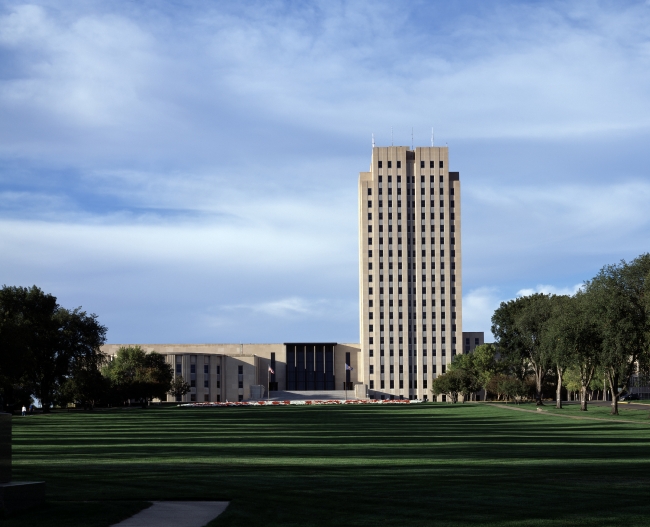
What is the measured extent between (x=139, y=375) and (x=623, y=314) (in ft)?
270

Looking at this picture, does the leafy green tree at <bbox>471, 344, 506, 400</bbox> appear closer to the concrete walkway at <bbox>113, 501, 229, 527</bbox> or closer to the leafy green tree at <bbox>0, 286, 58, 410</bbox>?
the leafy green tree at <bbox>0, 286, 58, 410</bbox>

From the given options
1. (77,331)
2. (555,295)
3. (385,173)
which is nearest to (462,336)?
(385,173)

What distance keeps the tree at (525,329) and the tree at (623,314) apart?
67.2 ft

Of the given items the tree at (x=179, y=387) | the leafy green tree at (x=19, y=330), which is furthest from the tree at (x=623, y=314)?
the tree at (x=179, y=387)

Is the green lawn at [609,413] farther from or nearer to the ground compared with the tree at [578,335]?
nearer to the ground

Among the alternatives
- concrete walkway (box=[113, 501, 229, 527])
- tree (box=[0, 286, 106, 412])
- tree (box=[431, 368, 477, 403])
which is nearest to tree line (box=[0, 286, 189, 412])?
tree (box=[0, 286, 106, 412])

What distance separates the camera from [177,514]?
49.3 feet

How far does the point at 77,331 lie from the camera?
361 feet

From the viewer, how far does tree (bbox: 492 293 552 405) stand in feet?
325

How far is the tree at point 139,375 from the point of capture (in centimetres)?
12181

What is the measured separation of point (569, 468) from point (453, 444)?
35.7 ft

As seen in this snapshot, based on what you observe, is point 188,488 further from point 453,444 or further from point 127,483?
point 453,444

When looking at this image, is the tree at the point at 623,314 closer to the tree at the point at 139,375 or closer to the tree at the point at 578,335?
the tree at the point at 578,335

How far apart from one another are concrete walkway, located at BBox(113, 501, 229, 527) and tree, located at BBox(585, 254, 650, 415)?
57.2 meters
